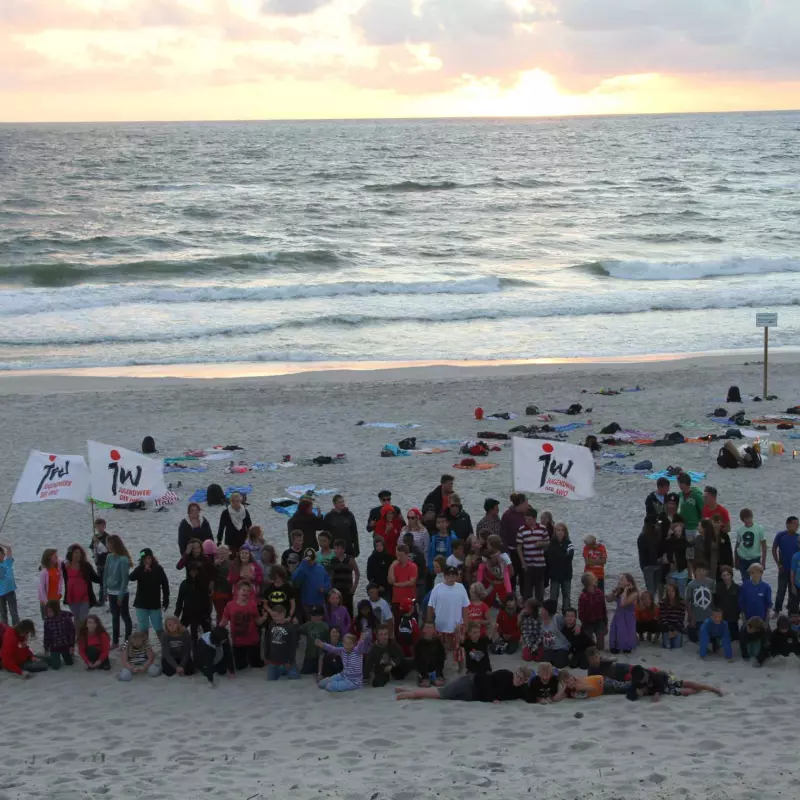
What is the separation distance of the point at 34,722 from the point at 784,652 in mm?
6213

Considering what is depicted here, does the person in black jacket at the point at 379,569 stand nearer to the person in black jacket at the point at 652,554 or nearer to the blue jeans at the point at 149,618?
the blue jeans at the point at 149,618

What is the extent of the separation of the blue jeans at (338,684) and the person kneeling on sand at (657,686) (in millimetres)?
2296

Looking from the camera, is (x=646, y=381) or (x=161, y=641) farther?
(x=646, y=381)

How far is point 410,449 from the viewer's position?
17953 mm

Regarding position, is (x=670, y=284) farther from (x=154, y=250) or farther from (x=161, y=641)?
(x=161, y=641)

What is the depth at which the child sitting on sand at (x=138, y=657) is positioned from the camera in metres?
9.83

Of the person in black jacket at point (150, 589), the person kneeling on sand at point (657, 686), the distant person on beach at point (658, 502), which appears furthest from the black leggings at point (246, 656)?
the distant person on beach at point (658, 502)

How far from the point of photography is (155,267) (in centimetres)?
4544

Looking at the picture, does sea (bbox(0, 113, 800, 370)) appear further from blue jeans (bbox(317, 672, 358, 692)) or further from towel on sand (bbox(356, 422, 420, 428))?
blue jeans (bbox(317, 672, 358, 692))

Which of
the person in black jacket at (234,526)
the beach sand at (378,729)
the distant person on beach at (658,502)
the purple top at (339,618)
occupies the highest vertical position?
the distant person on beach at (658,502)

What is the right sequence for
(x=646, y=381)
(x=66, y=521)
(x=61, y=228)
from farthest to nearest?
(x=61, y=228) < (x=646, y=381) < (x=66, y=521)

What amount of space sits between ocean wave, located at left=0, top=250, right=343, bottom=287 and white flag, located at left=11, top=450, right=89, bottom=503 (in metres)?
32.2

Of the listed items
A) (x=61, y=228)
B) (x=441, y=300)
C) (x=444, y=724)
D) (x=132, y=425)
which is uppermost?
(x=61, y=228)

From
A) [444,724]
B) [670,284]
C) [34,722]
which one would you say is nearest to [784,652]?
[444,724]
